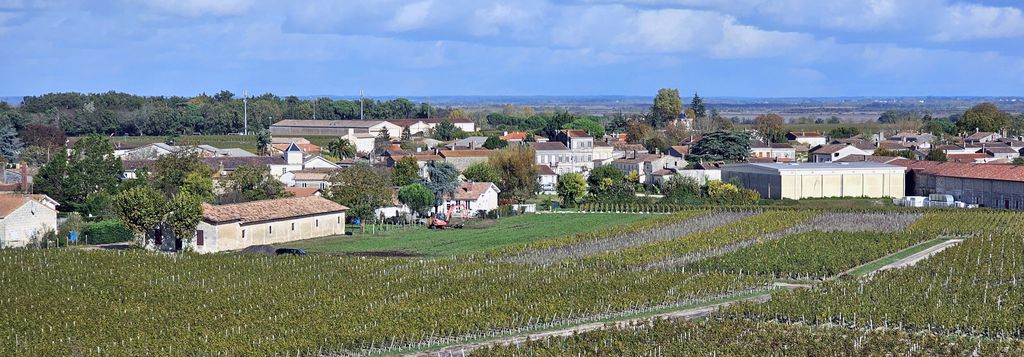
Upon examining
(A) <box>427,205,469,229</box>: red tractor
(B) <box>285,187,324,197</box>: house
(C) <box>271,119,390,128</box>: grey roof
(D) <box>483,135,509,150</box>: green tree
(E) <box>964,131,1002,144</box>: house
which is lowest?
(A) <box>427,205,469,229</box>: red tractor

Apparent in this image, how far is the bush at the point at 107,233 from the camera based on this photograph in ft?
164

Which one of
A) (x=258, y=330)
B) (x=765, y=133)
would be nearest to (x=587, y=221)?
(x=258, y=330)

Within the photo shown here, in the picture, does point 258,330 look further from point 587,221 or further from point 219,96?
point 219,96

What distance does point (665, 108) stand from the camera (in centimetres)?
14162

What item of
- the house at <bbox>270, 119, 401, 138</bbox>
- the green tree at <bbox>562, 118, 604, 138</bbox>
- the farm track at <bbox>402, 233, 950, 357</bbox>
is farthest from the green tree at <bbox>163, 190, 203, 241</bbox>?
the green tree at <bbox>562, 118, 604, 138</bbox>

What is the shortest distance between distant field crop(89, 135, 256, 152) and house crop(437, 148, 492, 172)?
22709 mm

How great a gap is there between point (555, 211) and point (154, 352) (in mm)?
38737

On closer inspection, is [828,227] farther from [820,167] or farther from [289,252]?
[289,252]

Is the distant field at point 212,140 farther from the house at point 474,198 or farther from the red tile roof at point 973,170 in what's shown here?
the red tile roof at point 973,170

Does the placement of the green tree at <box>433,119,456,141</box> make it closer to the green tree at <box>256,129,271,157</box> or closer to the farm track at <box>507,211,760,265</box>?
the green tree at <box>256,129,271,157</box>

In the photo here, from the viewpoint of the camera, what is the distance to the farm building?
70.4 metres

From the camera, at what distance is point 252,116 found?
436 ft

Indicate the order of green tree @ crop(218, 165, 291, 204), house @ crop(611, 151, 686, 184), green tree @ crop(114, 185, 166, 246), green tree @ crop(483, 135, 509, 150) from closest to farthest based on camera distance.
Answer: green tree @ crop(114, 185, 166, 246) < green tree @ crop(218, 165, 291, 204) < house @ crop(611, 151, 686, 184) < green tree @ crop(483, 135, 509, 150)

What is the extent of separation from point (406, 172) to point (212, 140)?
45.7 metres
